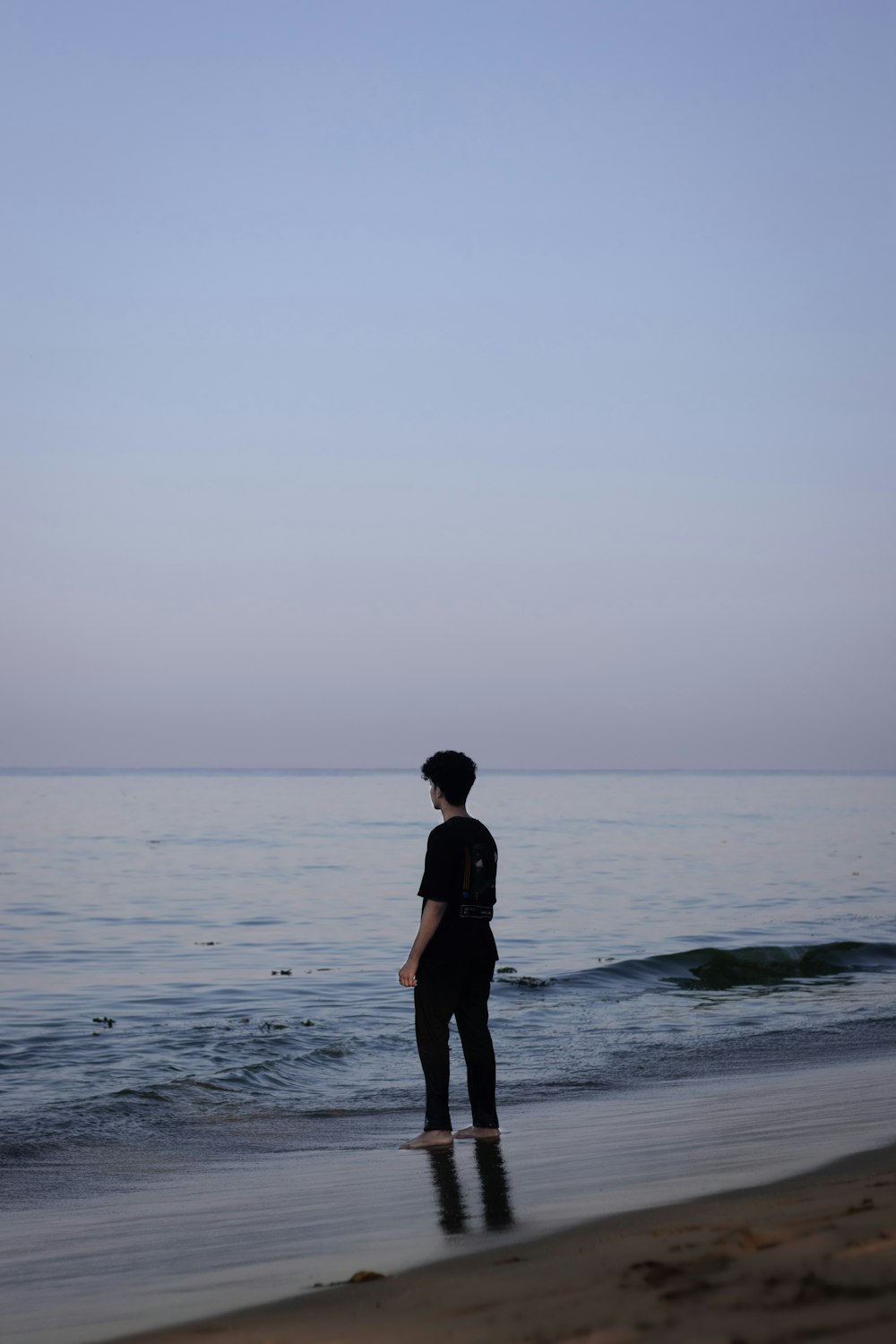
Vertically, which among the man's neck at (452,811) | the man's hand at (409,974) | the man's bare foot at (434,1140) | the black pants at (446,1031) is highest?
the man's neck at (452,811)

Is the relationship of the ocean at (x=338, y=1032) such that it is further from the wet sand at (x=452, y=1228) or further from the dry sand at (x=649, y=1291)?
the dry sand at (x=649, y=1291)

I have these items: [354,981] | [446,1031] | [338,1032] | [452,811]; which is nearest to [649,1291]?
[446,1031]

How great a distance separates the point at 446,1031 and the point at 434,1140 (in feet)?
1.96

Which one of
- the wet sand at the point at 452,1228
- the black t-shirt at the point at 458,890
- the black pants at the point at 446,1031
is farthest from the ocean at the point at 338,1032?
the black t-shirt at the point at 458,890

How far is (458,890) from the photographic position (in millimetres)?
6875

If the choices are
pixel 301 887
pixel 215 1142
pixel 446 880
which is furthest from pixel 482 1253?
pixel 301 887

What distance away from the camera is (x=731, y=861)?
3089cm

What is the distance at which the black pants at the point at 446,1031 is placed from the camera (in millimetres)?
6883

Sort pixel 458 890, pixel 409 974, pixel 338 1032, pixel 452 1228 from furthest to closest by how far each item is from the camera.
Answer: pixel 338 1032 → pixel 458 890 → pixel 409 974 → pixel 452 1228

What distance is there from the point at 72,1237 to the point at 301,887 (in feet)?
63.5

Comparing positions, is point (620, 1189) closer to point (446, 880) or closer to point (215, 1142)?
point (446, 880)

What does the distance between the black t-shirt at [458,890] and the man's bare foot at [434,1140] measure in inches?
38.4

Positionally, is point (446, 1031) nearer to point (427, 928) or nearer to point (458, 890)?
point (427, 928)

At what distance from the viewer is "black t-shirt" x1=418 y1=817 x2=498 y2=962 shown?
685 cm
